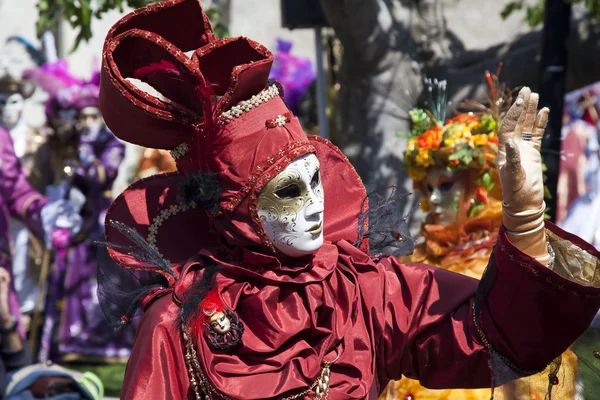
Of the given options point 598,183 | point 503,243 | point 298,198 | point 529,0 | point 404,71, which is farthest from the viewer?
point 598,183

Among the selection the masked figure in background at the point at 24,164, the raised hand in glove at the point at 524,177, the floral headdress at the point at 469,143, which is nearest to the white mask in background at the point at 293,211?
the raised hand in glove at the point at 524,177

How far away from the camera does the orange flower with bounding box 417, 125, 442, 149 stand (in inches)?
187

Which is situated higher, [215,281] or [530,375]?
[215,281]

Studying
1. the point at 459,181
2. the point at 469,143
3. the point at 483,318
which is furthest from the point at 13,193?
the point at 483,318

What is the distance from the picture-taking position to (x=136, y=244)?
9.67 ft

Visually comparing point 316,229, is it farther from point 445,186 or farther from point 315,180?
point 445,186

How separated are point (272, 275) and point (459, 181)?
224 cm

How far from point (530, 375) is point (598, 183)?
18.1 feet

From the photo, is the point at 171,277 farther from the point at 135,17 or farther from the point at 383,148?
the point at 383,148

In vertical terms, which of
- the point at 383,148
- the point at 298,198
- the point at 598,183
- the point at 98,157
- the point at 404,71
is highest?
the point at 298,198

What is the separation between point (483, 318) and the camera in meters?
2.69

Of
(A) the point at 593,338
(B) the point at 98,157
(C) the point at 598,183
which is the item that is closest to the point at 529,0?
(C) the point at 598,183

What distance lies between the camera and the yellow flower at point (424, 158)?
4.77 meters

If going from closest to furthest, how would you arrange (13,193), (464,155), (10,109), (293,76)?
1. (464,155)
2. (13,193)
3. (10,109)
4. (293,76)
